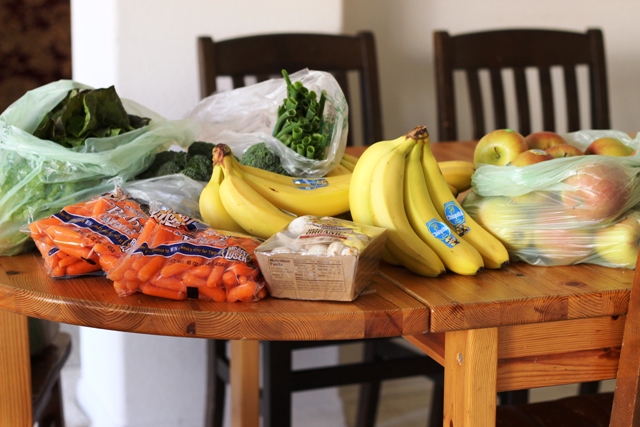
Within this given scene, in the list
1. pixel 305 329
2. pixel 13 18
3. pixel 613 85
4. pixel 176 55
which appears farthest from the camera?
pixel 13 18

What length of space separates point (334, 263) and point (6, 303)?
35 centimetres

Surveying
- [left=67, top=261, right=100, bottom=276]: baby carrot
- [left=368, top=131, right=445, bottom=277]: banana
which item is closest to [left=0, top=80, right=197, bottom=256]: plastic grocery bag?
[left=67, top=261, right=100, bottom=276]: baby carrot

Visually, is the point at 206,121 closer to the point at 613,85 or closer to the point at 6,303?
the point at 6,303

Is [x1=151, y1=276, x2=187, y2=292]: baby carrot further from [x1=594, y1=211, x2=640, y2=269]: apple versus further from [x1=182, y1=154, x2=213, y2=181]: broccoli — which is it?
[x1=594, y1=211, x2=640, y2=269]: apple

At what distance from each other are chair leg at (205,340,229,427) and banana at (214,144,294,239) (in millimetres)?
943

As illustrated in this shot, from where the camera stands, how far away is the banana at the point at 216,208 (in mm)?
959

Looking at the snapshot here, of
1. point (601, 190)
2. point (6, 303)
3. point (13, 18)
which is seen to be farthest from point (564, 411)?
point (13, 18)

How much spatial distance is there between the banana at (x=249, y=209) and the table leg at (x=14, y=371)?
0.95 ft

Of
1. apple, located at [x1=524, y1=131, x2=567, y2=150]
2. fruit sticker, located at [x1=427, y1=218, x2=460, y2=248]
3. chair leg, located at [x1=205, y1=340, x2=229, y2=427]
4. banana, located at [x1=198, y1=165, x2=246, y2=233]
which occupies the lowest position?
chair leg, located at [x1=205, y1=340, x2=229, y2=427]

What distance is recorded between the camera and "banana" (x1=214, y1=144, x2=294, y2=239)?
0.92 metres

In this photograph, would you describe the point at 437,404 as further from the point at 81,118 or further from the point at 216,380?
the point at 81,118

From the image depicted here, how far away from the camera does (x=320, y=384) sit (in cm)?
164

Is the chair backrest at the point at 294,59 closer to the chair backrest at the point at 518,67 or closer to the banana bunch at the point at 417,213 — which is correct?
the chair backrest at the point at 518,67

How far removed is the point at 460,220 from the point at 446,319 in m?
0.17
